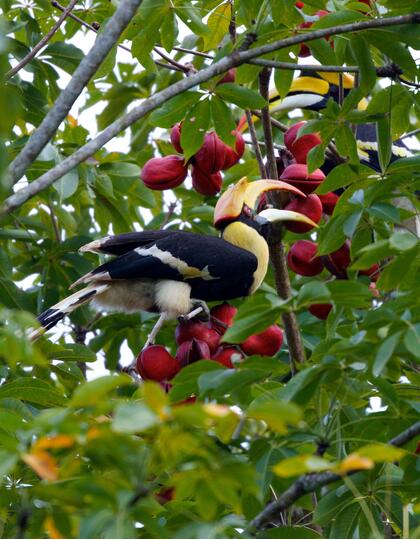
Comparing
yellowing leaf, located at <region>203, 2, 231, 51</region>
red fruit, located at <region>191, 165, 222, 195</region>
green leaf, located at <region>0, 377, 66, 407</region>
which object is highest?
yellowing leaf, located at <region>203, 2, 231, 51</region>

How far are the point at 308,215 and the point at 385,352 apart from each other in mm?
1188

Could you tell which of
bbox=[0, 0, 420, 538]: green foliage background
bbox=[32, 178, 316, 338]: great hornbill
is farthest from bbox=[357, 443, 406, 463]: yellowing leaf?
bbox=[32, 178, 316, 338]: great hornbill

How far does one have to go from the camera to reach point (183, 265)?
2.93 m

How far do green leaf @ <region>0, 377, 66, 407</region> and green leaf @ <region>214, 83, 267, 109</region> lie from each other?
839 mm

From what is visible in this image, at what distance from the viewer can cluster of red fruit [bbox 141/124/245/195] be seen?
281 cm

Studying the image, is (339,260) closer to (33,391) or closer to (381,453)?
(33,391)

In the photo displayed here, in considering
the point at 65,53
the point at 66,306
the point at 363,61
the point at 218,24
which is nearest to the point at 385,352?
the point at 363,61

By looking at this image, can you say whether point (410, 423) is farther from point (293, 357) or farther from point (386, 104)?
point (386, 104)

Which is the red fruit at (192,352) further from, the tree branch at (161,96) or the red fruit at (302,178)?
the tree branch at (161,96)

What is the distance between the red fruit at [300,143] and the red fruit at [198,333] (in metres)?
0.56

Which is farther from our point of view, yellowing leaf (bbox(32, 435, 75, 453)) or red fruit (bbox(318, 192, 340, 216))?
red fruit (bbox(318, 192, 340, 216))

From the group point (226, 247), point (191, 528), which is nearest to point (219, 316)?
point (226, 247)

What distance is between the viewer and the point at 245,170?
3479mm

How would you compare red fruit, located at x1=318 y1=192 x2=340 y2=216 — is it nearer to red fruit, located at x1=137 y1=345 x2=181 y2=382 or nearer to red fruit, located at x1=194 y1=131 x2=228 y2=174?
red fruit, located at x1=194 y1=131 x2=228 y2=174
